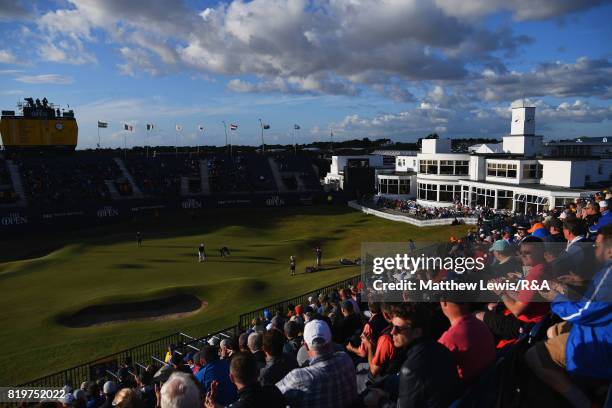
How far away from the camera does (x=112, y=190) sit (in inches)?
2085

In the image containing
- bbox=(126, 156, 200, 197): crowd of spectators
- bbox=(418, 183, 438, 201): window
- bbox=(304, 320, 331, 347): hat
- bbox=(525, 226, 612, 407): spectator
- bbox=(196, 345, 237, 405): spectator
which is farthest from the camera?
bbox=(126, 156, 200, 197): crowd of spectators

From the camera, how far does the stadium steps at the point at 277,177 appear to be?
5957cm

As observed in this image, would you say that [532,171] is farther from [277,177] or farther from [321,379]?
[321,379]

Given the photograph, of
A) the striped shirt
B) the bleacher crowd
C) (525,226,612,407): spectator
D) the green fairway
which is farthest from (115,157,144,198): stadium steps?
(525,226,612,407): spectator

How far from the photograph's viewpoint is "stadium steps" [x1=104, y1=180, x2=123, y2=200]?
5178cm

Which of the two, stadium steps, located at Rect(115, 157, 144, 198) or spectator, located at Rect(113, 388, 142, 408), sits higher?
spectator, located at Rect(113, 388, 142, 408)

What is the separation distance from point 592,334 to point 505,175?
44.5m

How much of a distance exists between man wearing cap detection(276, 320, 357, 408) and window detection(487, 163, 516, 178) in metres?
43.5

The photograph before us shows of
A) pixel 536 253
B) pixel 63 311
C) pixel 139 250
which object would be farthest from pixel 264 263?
pixel 536 253

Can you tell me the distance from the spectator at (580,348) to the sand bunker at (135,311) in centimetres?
1843

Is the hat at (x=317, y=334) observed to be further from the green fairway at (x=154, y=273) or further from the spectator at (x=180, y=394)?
the green fairway at (x=154, y=273)

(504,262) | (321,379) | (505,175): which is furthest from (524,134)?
(321,379)

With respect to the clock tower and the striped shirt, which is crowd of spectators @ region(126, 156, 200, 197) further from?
the striped shirt

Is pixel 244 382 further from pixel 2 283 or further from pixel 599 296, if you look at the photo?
pixel 2 283
